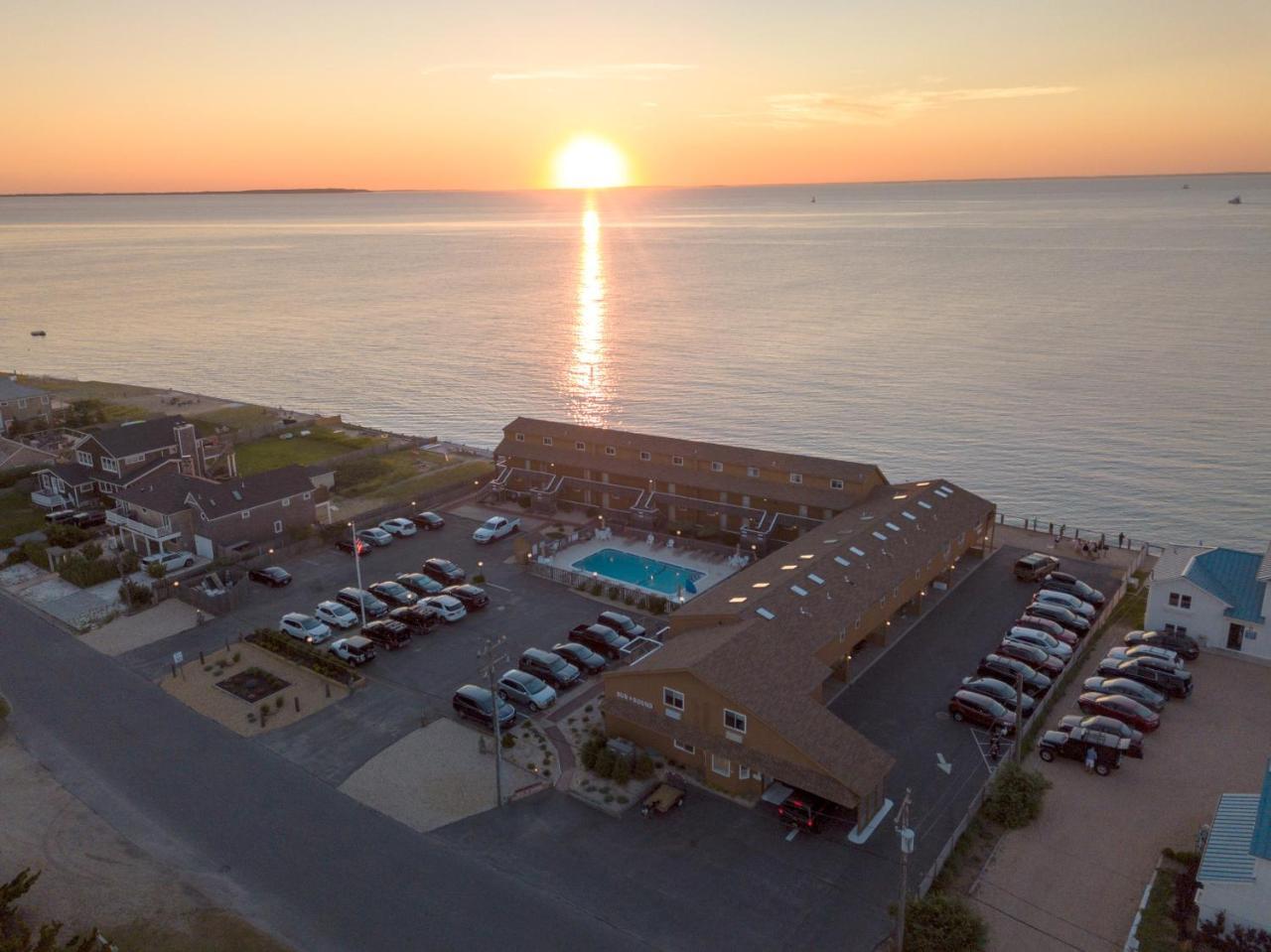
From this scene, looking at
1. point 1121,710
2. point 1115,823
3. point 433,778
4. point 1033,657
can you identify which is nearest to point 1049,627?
point 1033,657

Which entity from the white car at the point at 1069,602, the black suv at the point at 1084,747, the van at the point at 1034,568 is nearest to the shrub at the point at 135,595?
the black suv at the point at 1084,747

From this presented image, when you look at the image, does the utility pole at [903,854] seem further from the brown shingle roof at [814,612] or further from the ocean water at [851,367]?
the ocean water at [851,367]

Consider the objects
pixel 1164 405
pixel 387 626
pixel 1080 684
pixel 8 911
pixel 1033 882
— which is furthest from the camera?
pixel 1164 405

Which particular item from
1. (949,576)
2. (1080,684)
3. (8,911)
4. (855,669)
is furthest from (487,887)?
(949,576)

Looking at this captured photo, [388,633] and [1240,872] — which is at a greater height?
[1240,872]

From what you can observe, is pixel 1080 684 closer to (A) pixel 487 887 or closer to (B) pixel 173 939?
(A) pixel 487 887

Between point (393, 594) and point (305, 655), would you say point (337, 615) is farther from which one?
point (305, 655)
